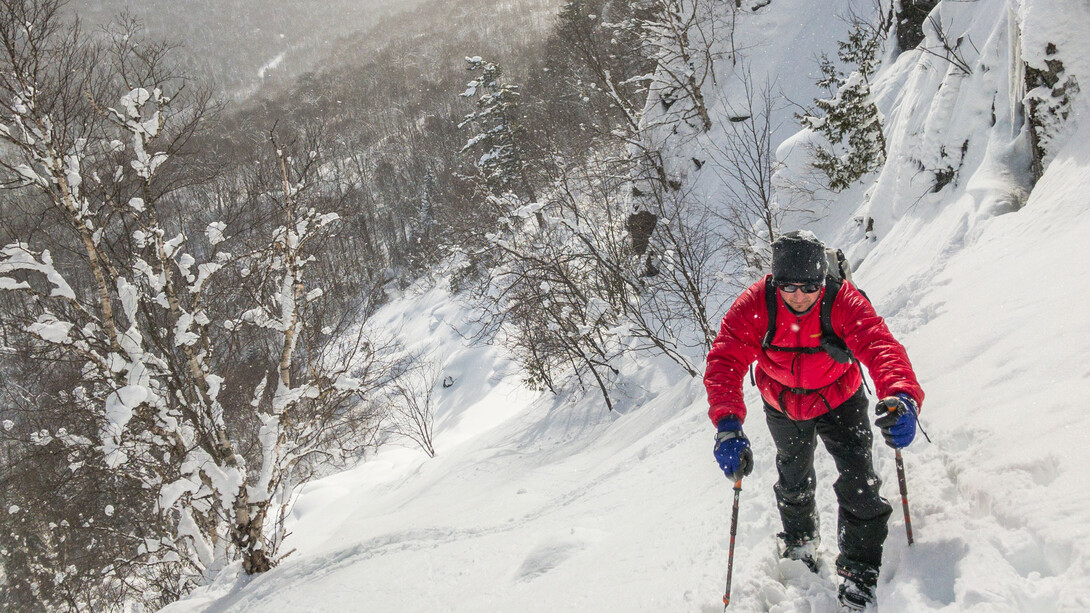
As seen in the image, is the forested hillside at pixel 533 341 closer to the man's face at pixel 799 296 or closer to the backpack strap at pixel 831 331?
the backpack strap at pixel 831 331

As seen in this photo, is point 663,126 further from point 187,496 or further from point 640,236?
point 187,496

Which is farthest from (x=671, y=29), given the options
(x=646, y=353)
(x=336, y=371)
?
(x=336, y=371)

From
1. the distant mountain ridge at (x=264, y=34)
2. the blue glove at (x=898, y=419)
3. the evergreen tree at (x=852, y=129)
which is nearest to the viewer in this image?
the blue glove at (x=898, y=419)

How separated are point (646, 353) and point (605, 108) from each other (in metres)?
14.0

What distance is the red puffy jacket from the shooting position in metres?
2.28

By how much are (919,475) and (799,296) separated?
1.35 meters

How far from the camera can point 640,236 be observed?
661 inches

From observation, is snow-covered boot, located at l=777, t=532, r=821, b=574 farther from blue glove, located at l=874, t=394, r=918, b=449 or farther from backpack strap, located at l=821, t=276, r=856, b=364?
backpack strap, located at l=821, t=276, r=856, b=364

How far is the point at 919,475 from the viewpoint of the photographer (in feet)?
9.35

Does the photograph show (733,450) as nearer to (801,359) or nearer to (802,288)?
(801,359)

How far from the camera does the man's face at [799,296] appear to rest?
2412mm

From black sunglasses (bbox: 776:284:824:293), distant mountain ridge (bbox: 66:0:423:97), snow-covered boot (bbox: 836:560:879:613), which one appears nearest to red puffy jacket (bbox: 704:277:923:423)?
black sunglasses (bbox: 776:284:824:293)

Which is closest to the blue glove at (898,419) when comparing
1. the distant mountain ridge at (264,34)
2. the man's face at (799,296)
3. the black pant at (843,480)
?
the black pant at (843,480)

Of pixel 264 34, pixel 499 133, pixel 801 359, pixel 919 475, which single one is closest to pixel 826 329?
pixel 801 359
